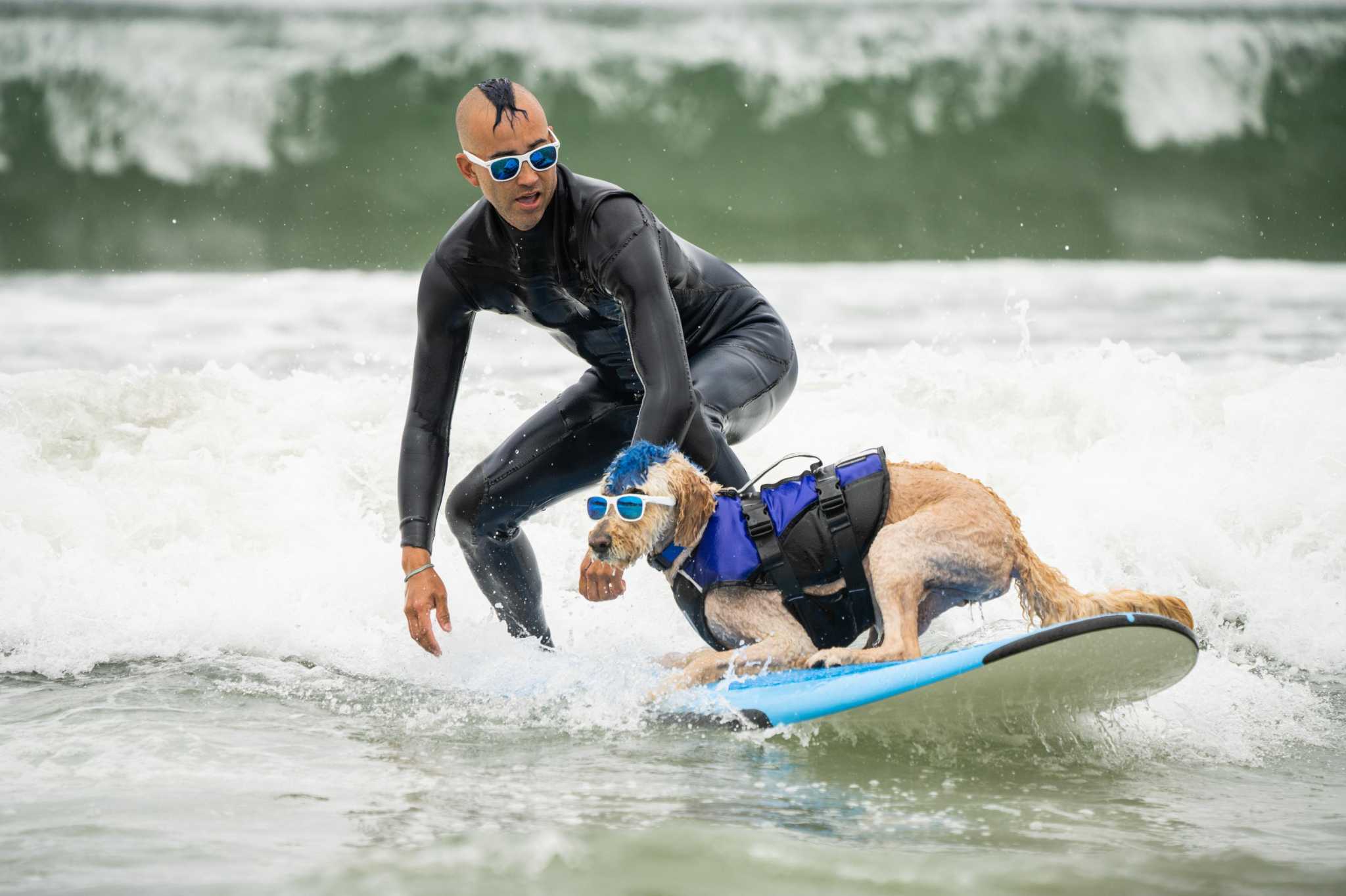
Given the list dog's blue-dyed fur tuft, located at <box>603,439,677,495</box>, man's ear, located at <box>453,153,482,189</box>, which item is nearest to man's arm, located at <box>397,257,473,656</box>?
man's ear, located at <box>453,153,482,189</box>

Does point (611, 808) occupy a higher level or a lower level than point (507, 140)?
lower

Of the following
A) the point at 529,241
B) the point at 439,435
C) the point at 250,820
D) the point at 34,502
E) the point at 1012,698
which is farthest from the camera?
the point at 34,502

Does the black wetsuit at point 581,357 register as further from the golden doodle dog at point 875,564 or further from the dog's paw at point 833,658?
the dog's paw at point 833,658

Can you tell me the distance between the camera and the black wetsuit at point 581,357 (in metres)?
4.12

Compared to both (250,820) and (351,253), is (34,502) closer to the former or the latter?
(250,820)

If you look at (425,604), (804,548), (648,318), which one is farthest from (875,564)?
(425,604)

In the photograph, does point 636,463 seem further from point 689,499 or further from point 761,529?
point 761,529

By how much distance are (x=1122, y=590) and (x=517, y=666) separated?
2176 millimetres

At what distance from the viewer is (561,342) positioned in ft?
16.4

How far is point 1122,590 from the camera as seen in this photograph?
4.00 m

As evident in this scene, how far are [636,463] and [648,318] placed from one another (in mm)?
466

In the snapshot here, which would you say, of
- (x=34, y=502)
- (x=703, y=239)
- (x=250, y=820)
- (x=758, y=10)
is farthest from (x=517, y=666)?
(x=758, y=10)

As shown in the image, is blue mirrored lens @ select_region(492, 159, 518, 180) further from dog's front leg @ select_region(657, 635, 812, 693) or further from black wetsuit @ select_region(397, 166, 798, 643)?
dog's front leg @ select_region(657, 635, 812, 693)

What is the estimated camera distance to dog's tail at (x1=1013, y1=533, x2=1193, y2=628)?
154 inches
